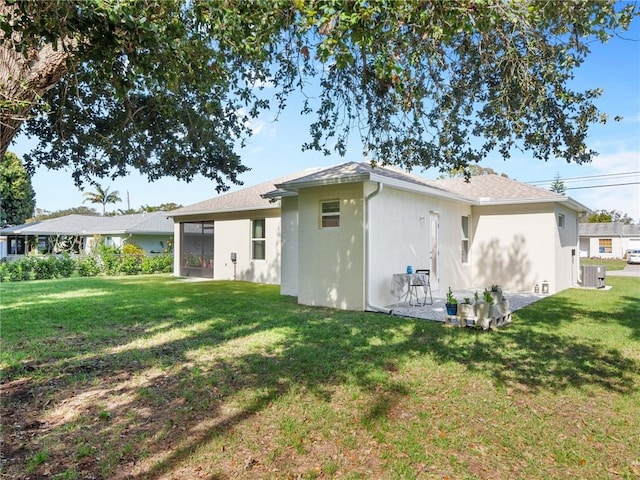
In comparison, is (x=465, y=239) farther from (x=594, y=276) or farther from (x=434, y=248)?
(x=594, y=276)

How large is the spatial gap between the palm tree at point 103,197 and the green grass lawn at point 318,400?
4813 cm

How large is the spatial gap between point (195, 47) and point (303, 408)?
3.91 m

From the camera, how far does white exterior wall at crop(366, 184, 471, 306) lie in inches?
357

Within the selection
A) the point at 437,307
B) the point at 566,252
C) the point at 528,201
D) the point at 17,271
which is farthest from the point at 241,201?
the point at 566,252

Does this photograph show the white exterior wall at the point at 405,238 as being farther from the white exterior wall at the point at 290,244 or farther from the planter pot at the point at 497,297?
the white exterior wall at the point at 290,244

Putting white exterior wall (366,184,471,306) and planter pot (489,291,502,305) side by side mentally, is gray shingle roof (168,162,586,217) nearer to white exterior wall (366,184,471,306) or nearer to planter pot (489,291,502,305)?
white exterior wall (366,184,471,306)

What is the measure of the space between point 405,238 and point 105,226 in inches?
977

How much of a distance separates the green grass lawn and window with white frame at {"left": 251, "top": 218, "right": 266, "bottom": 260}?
25.5 feet

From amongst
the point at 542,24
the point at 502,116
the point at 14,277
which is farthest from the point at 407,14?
the point at 14,277

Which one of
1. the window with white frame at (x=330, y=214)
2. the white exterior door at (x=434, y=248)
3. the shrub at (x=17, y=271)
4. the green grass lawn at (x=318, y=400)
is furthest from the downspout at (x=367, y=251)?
the shrub at (x=17, y=271)

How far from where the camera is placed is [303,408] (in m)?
3.83

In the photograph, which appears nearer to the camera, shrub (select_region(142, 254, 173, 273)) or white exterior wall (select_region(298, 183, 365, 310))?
white exterior wall (select_region(298, 183, 365, 310))

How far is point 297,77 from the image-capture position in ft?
21.0

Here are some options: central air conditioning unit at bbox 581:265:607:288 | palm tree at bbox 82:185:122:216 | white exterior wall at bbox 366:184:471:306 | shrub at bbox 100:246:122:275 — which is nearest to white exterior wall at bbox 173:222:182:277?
shrub at bbox 100:246:122:275
